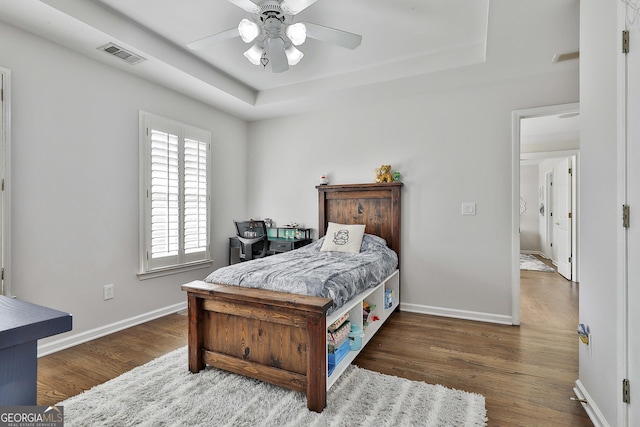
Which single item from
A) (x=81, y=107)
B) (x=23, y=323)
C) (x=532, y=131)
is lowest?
(x=23, y=323)

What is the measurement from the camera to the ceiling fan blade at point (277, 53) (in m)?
2.30

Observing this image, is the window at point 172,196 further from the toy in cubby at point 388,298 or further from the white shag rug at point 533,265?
the white shag rug at point 533,265

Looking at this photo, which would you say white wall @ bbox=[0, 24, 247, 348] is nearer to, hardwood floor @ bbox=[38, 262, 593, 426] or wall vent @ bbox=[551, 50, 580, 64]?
hardwood floor @ bbox=[38, 262, 593, 426]

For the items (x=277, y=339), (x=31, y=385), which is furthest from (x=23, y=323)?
(x=277, y=339)

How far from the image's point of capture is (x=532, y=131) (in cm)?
521

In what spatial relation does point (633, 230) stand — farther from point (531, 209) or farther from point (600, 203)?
point (531, 209)

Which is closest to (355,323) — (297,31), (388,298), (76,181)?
(388,298)

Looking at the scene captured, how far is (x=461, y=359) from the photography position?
7.93ft

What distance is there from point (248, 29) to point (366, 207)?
2.28 meters

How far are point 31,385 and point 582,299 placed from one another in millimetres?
2465

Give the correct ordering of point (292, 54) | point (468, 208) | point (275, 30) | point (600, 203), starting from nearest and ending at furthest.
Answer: point (600, 203) → point (275, 30) → point (292, 54) → point (468, 208)

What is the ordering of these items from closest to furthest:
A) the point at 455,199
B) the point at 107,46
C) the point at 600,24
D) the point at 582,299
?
the point at 600,24 < the point at 582,299 < the point at 107,46 < the point at 455,199

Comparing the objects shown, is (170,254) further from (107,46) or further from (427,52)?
(427,52)

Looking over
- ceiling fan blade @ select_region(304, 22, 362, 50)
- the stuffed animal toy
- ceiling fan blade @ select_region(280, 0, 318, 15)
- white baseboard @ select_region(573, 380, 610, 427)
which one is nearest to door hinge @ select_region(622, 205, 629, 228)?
white baseboard @ select_region(573, 380, 610, 427)
